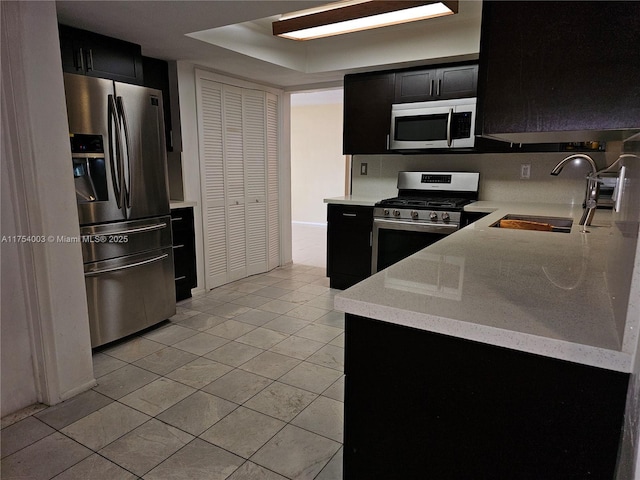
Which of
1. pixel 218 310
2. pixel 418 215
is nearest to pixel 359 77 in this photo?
pixel 418 215

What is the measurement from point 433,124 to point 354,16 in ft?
3.92

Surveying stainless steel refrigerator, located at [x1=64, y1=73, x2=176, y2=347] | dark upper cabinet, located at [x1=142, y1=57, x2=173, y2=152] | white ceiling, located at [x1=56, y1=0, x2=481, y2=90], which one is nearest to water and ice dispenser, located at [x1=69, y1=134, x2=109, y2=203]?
stainless steel refrigerator, located at [x1=64, y1=73, x2=176, y2=347]

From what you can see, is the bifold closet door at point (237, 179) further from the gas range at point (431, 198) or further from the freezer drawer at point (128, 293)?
the gas range at point (431, 198)

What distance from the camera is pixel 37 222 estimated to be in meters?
1.95

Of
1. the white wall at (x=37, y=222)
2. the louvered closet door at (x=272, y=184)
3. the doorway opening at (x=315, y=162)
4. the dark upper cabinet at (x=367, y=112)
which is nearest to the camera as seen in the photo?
the white wall at (x=37, y=222)

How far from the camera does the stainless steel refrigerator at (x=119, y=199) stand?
246 centimetres

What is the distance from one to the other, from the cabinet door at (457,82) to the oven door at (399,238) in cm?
113

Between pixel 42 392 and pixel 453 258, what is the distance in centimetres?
218

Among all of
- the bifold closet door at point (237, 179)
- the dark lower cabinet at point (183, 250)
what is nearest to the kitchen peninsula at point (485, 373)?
the dark lower cabinet at point (183, 250)

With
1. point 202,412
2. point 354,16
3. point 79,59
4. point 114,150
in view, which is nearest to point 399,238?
point 354,16

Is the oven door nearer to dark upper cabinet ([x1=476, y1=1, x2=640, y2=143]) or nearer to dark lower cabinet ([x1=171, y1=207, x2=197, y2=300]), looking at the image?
dark lower cabinet ([x1=171, y1=207, x2=197, y2=300])

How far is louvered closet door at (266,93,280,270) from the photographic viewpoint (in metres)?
4.55

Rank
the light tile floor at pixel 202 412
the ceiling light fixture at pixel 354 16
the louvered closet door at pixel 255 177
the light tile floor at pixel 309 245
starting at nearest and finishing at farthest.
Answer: the light tile floor at pixel 202 412 → the ceiling light fixture at pixel 354 16 → the louvered closet door at pixel 255 177 → the light tile floor at pixel 309 245

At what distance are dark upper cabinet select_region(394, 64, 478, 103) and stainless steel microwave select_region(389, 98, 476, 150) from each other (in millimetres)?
59
